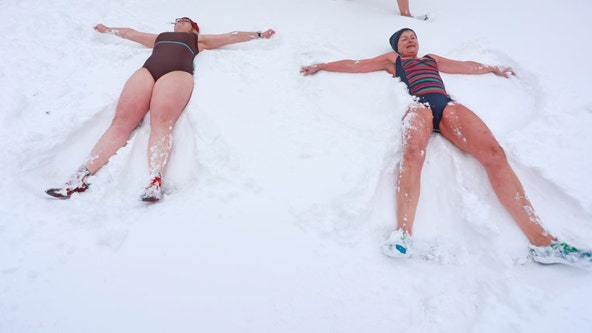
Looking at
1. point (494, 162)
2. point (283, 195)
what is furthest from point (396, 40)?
point (283, 195)

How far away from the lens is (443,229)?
1.88m

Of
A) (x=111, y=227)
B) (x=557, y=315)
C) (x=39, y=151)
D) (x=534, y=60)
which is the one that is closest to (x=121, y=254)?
(x=111, y=227)

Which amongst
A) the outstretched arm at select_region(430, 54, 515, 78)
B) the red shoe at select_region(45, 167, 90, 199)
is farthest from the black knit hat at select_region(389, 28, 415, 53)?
the red shoe at select_region(45, 167, 90, 199)

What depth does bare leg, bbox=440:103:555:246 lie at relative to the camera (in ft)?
5.79

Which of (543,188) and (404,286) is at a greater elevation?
(543,188)

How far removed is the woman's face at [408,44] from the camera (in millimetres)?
2723

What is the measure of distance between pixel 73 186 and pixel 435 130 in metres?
2.41

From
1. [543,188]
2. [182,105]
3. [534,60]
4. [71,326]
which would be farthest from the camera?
[534,60]

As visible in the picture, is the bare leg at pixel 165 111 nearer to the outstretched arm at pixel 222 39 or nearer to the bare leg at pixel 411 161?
the outstretched arm at pixel 222 39

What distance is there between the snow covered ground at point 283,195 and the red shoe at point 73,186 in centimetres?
5

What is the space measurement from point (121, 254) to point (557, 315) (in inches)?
83.3

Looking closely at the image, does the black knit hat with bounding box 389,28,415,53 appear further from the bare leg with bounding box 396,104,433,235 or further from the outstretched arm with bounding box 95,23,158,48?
the outstretched arm with bounding box 95,23,158,48

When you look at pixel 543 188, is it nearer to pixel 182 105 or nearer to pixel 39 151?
pixel 182 105

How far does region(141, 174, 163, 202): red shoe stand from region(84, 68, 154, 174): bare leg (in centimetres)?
46
